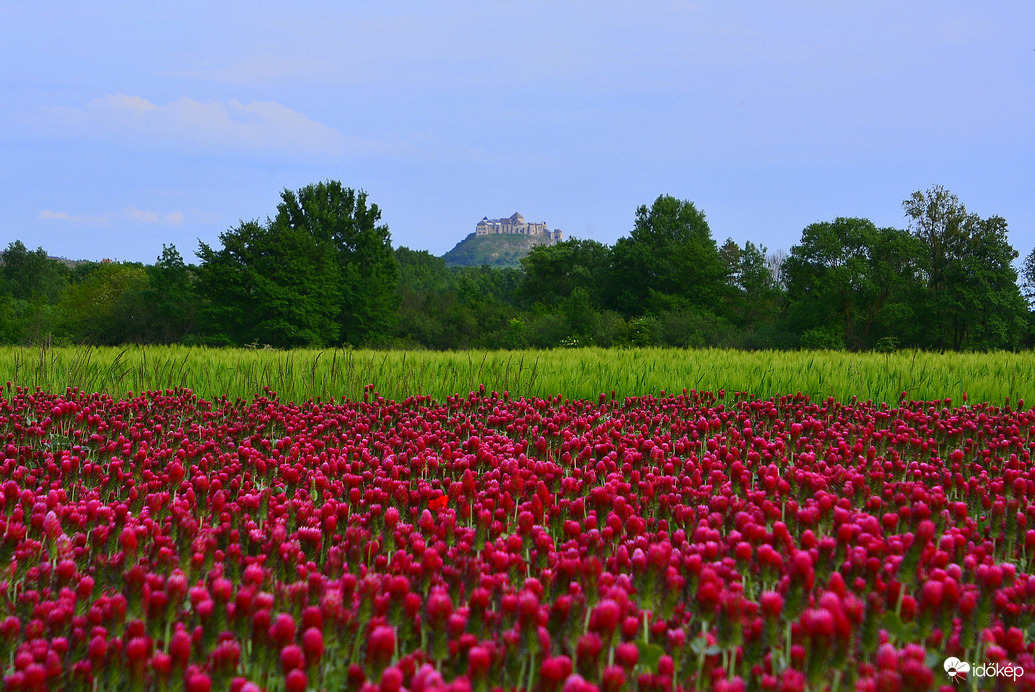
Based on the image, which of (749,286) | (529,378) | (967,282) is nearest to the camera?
(529,378)

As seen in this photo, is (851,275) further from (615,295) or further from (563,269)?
(563,269)

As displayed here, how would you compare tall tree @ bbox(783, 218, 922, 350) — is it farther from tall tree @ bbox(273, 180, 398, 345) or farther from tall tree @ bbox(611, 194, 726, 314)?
tall tree @ bbox(273, 180, 398, 345)

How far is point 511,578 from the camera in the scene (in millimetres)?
2369

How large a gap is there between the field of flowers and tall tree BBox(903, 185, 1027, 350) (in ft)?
147

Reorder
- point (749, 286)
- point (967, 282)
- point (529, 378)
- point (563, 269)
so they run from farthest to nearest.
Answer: point (563, 269) → point (749, 286) → point (967, 282) → point (529, 378)

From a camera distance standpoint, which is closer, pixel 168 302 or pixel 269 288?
pixel 269 288

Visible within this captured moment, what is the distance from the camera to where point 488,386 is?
28.8 feet

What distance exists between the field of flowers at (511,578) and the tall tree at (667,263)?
173 ft

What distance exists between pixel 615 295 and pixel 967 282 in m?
28.1

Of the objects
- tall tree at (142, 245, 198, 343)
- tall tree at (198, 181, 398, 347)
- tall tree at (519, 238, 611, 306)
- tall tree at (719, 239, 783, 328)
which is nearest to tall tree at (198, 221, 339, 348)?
tall tree at (198, 181, 398, 347)

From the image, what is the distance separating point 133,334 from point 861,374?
5497 cm

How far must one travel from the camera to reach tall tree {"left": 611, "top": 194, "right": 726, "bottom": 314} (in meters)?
57.8

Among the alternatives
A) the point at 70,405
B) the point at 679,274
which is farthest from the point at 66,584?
the point at 679,274

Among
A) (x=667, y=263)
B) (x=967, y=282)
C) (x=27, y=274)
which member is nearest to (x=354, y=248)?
(x=667, y=263)
